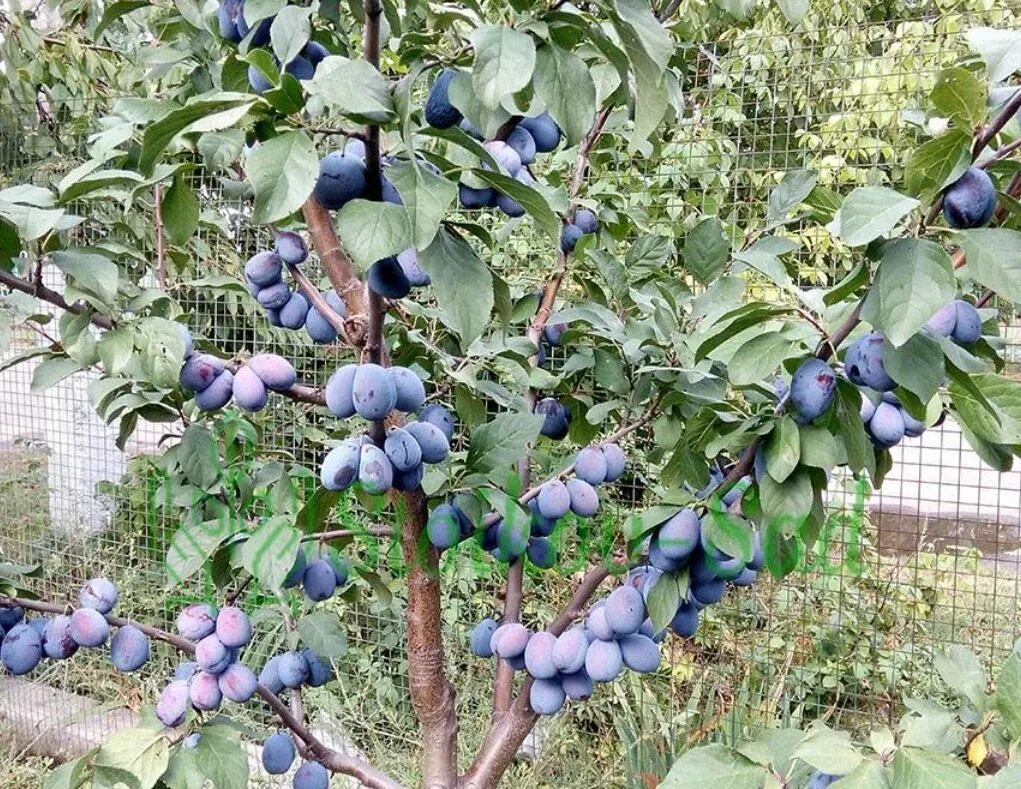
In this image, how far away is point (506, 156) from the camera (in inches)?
24.2

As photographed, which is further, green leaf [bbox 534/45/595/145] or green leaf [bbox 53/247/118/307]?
green leaf [bbox 53/247/118/307]

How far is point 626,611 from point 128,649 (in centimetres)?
44

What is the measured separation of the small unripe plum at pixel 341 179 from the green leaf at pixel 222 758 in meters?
0.50

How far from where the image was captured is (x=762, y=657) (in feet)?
6.11

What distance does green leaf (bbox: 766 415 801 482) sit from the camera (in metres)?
0.56

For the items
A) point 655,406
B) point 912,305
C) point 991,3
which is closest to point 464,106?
point 912,305

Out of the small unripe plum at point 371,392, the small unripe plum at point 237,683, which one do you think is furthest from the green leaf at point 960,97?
the small unripe plum at point 237,683

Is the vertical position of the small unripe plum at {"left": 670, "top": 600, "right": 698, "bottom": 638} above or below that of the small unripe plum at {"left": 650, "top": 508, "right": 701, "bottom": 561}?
below

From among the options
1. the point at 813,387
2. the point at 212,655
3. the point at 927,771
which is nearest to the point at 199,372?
the point at 212,655

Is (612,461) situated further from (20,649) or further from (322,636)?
(20,649)


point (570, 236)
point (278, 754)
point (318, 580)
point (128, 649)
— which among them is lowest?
point (278, 754)

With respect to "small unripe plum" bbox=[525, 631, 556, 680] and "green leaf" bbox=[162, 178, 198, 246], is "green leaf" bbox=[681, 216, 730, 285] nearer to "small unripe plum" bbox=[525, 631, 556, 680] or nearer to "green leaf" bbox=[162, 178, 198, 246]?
"small unripe plum" bbox=[525, 631, 556, 680]

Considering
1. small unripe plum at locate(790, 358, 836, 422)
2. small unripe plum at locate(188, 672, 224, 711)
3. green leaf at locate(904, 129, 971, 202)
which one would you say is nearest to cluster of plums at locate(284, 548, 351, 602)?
small unripe plum at locate(188, 672, 224, 711)

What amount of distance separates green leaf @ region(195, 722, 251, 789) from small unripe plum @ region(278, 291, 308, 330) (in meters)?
0.35
